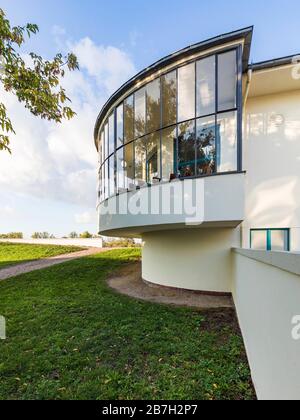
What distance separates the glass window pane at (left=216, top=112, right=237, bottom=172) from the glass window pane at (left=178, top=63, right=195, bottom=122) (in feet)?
3.17

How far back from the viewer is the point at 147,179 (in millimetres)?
8312

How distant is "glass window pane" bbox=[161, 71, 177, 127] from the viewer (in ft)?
24.8

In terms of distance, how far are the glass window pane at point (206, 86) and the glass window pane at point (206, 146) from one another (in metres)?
0.30

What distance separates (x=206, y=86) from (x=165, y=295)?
6.98 m

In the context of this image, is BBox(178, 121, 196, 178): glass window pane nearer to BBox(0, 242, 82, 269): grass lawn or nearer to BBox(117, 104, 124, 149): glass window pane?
BBox(117, 104, 124, 149): glass window pane

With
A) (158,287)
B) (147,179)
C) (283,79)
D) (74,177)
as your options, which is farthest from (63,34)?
(74,177)

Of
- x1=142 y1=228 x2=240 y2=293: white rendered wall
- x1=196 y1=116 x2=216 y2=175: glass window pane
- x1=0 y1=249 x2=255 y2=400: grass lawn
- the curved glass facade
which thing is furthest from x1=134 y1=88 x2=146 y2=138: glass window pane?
x1=0 y1=249 x2=255 y2=400: grass lawn

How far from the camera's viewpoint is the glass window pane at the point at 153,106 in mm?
8047

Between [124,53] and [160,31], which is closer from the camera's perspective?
[160,31]

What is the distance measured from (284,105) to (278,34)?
7.14 ft

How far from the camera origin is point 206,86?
696 cm

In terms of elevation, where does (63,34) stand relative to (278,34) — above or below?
below

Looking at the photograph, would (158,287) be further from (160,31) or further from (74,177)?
(74,177)

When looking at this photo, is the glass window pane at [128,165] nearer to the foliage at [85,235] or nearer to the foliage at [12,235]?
the foliage at [85,235]
